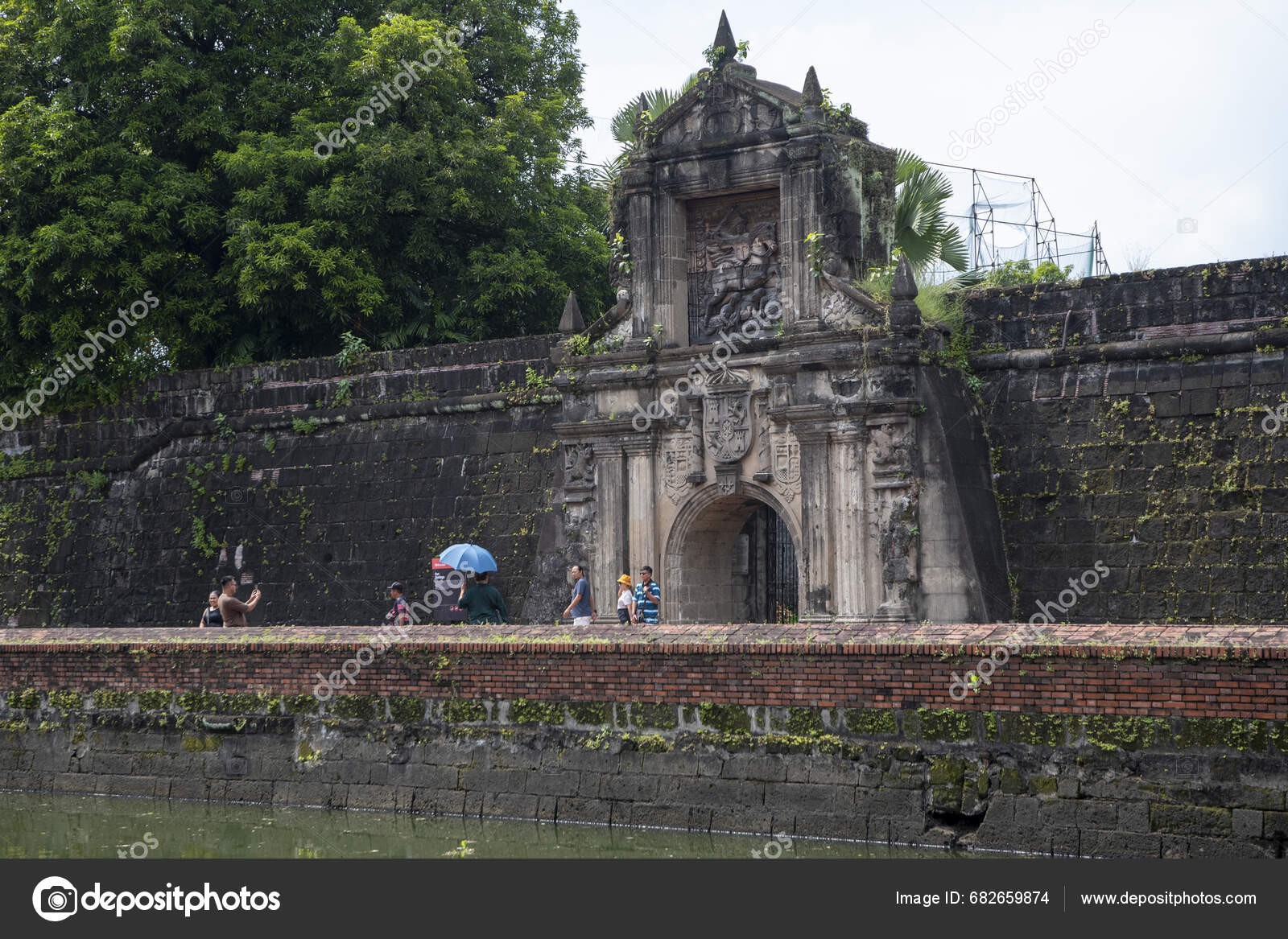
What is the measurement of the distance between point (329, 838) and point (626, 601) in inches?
217

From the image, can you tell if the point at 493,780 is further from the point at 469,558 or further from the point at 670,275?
the point at 670,275

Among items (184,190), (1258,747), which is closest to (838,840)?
(1258,747)

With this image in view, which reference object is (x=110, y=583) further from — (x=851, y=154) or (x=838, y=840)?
(x=838, y=840)

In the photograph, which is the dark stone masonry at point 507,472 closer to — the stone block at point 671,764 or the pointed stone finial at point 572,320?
the pointed stone finial at point 572,320

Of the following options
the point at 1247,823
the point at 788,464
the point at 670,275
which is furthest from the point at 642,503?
the point at 1247,823

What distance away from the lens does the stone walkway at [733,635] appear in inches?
366

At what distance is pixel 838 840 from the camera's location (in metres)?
9.89

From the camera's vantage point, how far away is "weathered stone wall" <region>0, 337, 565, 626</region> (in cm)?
1798

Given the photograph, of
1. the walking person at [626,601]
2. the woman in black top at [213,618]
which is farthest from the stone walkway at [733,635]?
the walking person at [626,601]

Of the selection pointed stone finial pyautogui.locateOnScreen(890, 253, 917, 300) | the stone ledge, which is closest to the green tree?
the stone ledge

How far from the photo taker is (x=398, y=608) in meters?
17.2

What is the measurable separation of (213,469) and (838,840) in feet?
40.0

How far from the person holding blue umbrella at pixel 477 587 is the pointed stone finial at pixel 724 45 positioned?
18.0ft

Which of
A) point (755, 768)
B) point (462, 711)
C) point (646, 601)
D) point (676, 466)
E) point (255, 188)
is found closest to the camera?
point (755, 768)
